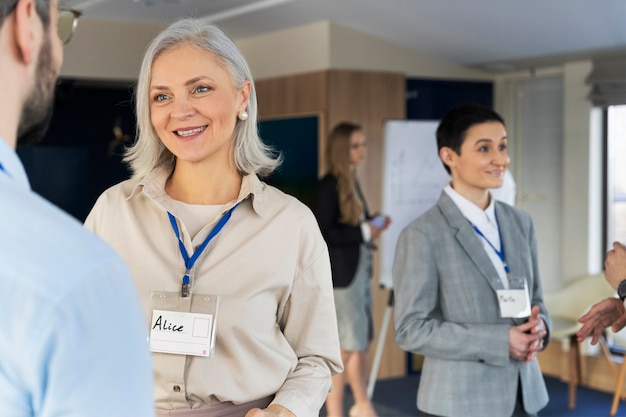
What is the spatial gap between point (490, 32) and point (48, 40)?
20.2 ft

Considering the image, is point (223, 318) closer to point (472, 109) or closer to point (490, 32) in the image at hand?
point (472, 109)

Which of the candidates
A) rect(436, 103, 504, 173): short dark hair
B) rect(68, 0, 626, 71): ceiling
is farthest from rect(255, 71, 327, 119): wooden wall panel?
rect(436, 103, 504, 173): short dark hair

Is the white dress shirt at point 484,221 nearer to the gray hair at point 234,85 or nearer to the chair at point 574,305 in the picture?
the gray hair at point 234,85

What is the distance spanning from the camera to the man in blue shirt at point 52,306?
29.0 inches

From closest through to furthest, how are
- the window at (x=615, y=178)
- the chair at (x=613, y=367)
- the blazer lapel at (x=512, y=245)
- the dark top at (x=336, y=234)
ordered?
the blazer lapel at (x=512, y=245)
the dark top at (x=336, y=234)
the chair at (x=613, y=367)
the window at (x=615, y=178)

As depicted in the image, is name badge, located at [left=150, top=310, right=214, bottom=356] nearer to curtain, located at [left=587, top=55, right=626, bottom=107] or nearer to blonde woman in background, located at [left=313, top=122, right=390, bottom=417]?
blonde woman in background, located at [left=313, top=122, right=390, bottom=417]

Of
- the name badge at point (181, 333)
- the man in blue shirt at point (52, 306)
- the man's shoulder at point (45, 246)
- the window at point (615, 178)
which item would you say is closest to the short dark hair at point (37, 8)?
the man in blue shirt at point (52, 306)

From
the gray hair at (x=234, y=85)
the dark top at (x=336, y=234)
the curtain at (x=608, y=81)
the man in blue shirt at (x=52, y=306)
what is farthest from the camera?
the curtain at (x=608, y=81)

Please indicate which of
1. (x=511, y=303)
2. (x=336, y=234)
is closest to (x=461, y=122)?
(x=511, y=303)

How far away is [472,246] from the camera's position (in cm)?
269

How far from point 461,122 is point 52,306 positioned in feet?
7.74

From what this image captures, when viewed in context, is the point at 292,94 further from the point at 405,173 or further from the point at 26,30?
the point at 26,30

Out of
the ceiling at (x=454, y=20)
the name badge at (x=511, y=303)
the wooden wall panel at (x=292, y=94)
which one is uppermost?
the ceiling at (x=454, y=20)

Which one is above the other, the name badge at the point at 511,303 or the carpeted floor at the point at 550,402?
the name badge at the point at 511,303
